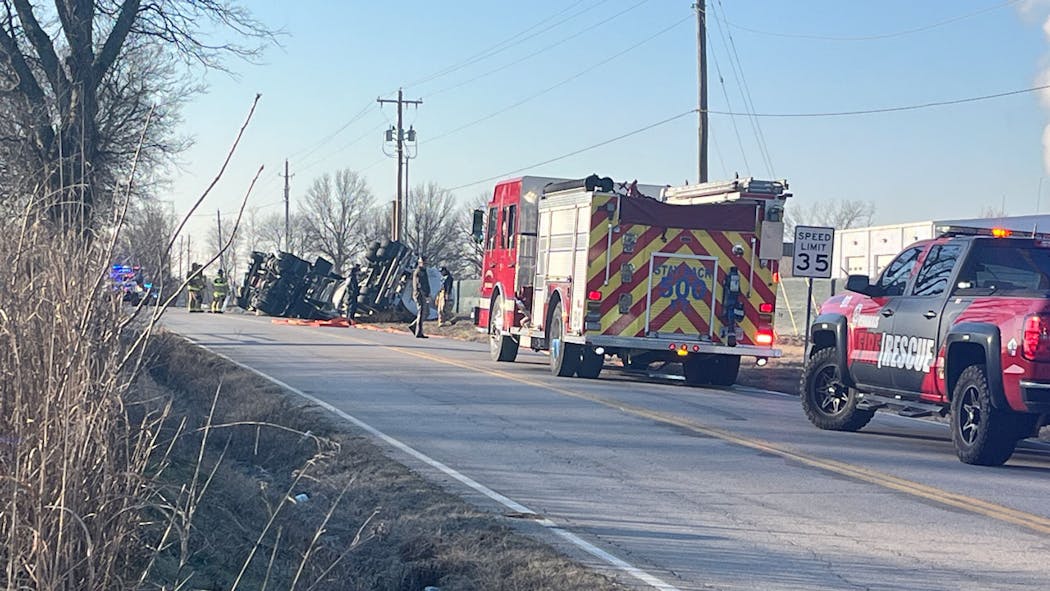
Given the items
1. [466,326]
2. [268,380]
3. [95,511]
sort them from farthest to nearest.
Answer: [466,326] < [268,380] < [95,511]

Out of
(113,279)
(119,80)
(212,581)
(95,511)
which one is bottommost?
(212,581)

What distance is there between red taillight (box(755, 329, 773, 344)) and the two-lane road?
84 cm

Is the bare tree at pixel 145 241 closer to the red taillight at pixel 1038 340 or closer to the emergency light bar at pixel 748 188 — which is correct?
the red taillight at pixel 1038 340

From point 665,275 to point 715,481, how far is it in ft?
27.4

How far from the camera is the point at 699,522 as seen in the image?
27.2 ft

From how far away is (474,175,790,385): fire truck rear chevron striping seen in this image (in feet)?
58.6

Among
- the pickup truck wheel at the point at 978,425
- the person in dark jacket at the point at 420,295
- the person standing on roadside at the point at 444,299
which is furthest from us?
the person standing on roadside at the point at 444,299

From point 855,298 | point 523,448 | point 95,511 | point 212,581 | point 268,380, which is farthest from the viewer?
point 268,380

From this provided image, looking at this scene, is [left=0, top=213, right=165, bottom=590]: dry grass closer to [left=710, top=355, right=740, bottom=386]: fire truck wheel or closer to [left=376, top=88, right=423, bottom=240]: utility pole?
[left=710, top=355, right=740, bottom=386]: fire truck wheel

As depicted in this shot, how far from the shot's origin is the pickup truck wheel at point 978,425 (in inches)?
426

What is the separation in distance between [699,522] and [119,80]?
19.6 meters

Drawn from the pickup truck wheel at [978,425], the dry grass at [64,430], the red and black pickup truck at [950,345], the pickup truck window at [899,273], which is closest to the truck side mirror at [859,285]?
the red and black pickup truck at [950,345]

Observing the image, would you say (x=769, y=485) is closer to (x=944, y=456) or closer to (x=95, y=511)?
(x=944, y=456)

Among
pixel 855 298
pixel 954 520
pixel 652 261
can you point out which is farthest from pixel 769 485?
pixel 652 261
